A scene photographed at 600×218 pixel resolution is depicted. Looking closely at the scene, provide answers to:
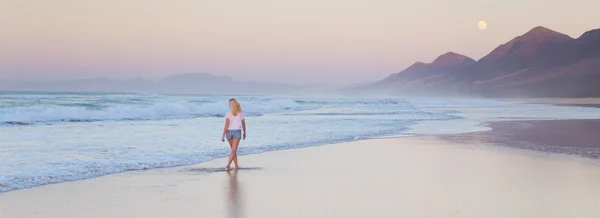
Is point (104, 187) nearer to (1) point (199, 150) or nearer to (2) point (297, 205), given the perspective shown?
(2) point (297, 205)

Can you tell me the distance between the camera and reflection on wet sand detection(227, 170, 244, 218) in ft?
24.6

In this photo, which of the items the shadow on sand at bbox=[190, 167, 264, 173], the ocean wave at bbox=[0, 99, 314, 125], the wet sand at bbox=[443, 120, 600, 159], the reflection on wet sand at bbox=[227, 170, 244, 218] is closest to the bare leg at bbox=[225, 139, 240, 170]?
the shadow on sand at bbox=[190, 167, 264, 173]

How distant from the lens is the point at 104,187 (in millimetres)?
9289

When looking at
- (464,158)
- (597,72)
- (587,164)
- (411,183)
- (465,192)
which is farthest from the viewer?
(597,72)

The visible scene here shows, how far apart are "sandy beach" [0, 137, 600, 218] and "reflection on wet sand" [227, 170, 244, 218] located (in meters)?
0.01

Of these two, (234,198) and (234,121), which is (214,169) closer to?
(234,121)

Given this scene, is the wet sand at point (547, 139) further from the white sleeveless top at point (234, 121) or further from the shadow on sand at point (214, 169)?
the white sleeveless top at point (234, 121)

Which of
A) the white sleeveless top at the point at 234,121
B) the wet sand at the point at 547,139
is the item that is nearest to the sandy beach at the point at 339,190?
the white sleeveless top at the point at 234,121

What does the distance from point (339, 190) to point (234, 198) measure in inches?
58.6

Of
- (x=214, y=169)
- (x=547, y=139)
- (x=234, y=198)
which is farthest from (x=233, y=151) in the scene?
(x=547, y=139)

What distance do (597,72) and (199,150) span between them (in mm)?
183349

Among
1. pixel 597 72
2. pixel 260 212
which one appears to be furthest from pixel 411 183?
pixel 597 72

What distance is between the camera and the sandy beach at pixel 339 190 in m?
7.54

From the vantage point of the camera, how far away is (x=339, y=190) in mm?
8961
